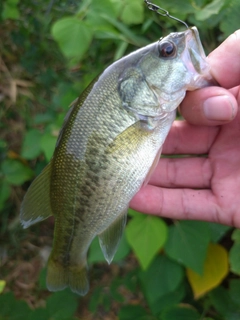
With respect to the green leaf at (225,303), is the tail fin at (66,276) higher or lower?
higher

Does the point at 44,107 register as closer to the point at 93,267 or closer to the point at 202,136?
the point at 93,267

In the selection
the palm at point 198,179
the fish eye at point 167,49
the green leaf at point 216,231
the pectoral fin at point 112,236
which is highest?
the fish eye at point 167,49

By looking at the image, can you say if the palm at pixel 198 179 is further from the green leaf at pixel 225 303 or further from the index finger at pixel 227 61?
the green leaf at pixel 225 303

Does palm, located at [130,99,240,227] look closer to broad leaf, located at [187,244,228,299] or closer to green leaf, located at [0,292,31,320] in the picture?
broad leaf, located at [187,244,228,299]

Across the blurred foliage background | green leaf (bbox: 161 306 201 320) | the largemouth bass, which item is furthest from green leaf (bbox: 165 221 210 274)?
the largemouth bass

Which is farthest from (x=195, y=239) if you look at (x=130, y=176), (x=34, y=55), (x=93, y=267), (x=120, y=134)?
(x=34, y=55)

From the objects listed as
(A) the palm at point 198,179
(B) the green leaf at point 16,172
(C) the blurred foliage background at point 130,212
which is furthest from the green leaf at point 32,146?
(A) the palm at point 198,179
